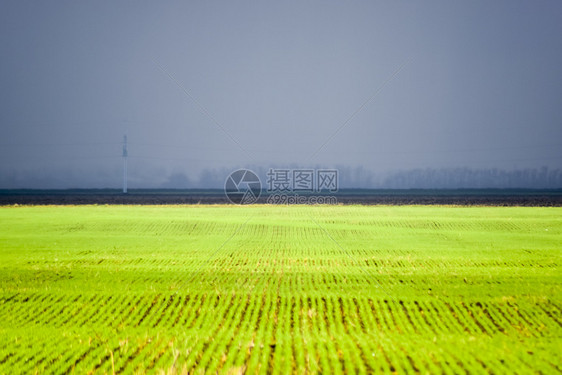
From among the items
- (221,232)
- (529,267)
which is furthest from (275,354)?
(221,232)

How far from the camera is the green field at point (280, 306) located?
870cm

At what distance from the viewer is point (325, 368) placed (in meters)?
8.34

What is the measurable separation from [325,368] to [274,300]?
14.4 ft

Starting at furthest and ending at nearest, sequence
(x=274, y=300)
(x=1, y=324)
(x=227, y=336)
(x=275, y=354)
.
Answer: (x=274, y=300), (x=1, y=324), (x=227, y=336), (x=275, y=354)

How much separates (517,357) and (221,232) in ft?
70.9

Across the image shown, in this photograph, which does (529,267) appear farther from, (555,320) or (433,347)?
(433,347)

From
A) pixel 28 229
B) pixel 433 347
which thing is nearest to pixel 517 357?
pixel 433 347

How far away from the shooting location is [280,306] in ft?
40.0

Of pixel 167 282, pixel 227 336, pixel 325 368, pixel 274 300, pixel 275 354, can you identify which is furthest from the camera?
pixel 167 282

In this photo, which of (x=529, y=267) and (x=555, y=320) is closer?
(x=555, y=320)

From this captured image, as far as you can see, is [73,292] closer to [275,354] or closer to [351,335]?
[275,354]

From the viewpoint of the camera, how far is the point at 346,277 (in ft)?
50.0

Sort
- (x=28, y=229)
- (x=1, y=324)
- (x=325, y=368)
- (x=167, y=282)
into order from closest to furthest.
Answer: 1. (x=325, y=368)
2. (x=1, y=324)
3. (x=167, y=282)
4. (x=28, y=229)

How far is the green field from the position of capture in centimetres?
870
